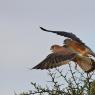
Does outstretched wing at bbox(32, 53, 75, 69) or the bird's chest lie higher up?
the bird's chest

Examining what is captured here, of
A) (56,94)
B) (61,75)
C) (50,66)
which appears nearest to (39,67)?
(50,66)

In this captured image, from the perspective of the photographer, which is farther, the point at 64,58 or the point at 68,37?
the point at 68,37

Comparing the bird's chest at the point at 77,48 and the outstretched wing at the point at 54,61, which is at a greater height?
the bird's chest at the point at 77,48

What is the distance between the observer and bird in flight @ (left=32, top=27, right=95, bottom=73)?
1.68m

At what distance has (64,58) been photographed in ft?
5.38

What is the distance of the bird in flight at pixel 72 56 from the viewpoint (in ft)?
5.52

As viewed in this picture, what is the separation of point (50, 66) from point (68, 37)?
0.18 m

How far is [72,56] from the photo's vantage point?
1.69m

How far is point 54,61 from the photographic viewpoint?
1.70 meters

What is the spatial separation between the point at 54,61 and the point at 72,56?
3.3 inches

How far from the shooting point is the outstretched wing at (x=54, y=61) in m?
1.65

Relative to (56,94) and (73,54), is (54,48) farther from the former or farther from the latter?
(56,94)

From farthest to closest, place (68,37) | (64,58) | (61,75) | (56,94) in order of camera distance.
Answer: (61,75) → (56,94) → (68,37) → (64,58)

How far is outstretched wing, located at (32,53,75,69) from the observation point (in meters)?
1.65
